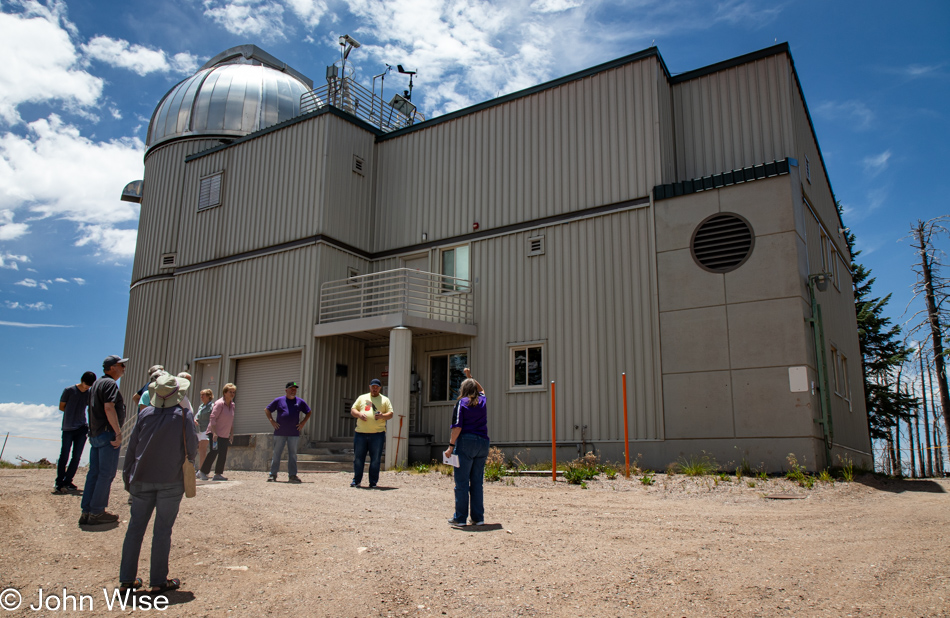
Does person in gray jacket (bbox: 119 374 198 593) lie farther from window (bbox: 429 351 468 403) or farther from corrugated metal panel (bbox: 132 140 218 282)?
corrugated metal panel (bbox: 132 140 218 282)

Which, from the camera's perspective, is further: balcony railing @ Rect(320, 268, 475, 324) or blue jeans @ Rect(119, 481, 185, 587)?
balcony railing @ Rect(320, 268, 475, 324)

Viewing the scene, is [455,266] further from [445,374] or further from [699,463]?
[699,463]

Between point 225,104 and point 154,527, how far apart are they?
2097 cm

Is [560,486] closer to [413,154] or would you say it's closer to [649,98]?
[649,98]

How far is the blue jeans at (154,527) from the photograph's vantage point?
194 inches

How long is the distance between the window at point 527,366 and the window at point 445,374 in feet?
4.49

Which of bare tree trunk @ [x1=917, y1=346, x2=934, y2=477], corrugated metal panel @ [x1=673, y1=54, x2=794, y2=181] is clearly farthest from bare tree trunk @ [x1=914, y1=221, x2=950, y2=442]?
corrugated metal panel @ [x1=673, y1=54, x2=794, y2=181]

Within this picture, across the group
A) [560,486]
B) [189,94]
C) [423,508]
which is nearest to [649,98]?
[560,486]

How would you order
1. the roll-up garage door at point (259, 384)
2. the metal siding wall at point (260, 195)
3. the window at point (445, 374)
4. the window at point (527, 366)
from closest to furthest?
the window at point (527, 366) → the window at point (445, 374) → the roll-up garage door at point (259, 384) → the metal siding wall at point (260, 195)

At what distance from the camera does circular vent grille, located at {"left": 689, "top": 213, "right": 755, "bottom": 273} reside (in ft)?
45.5

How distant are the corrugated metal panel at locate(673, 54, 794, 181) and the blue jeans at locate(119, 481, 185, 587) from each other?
46.7 ft

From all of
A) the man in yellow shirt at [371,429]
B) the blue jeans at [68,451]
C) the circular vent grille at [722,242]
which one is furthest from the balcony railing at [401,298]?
the blue jeans at [68,451]

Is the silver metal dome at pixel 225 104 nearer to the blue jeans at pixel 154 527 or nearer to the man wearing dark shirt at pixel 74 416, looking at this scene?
the man wearing dark shirt at pixel 74 416

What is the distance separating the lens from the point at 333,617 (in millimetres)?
4555
